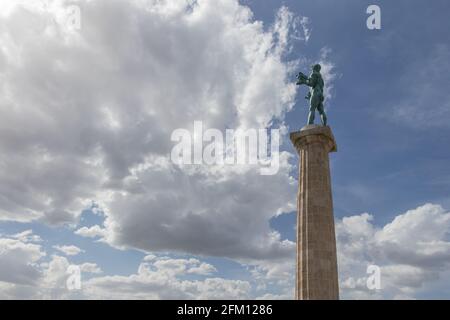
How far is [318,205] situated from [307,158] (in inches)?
144

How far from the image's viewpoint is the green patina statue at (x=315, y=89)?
106 feet

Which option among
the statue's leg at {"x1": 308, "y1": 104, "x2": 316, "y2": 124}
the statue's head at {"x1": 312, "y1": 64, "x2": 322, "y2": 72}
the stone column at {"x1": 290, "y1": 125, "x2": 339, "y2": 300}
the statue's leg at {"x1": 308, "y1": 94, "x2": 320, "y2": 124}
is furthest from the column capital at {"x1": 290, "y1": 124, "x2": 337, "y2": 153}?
the statue's head at {"x1": 312, "y1": 64, "x2": 322, "y2": 72}

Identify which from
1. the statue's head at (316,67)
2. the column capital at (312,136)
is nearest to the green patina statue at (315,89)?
the statue's head at (316,67)

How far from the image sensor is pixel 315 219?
27.0 m

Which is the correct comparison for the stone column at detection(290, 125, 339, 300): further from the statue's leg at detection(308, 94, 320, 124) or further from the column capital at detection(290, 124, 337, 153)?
the statue's leg at detection(308, 94, 320, 124)

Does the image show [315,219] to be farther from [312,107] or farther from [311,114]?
[312,107]

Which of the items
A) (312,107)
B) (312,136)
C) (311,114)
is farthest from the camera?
(312,107)

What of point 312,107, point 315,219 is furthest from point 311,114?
point 315,219

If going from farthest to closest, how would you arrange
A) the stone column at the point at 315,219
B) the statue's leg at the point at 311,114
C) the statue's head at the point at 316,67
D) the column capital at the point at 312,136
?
the statue's head at the point at 316,67
the statue's leg at the point at 311,114
the column capital at the point at 312,136
the stone column at the point at 315,219

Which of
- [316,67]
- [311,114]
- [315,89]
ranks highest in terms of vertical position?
[316,67]

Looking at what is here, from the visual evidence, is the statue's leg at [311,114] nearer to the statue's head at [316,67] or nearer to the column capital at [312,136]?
the column capital at [312,136]

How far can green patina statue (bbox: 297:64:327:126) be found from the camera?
32.2 m

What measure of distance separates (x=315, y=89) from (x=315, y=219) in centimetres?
1162

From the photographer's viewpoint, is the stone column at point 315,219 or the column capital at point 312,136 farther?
the column capital at point 312,136
